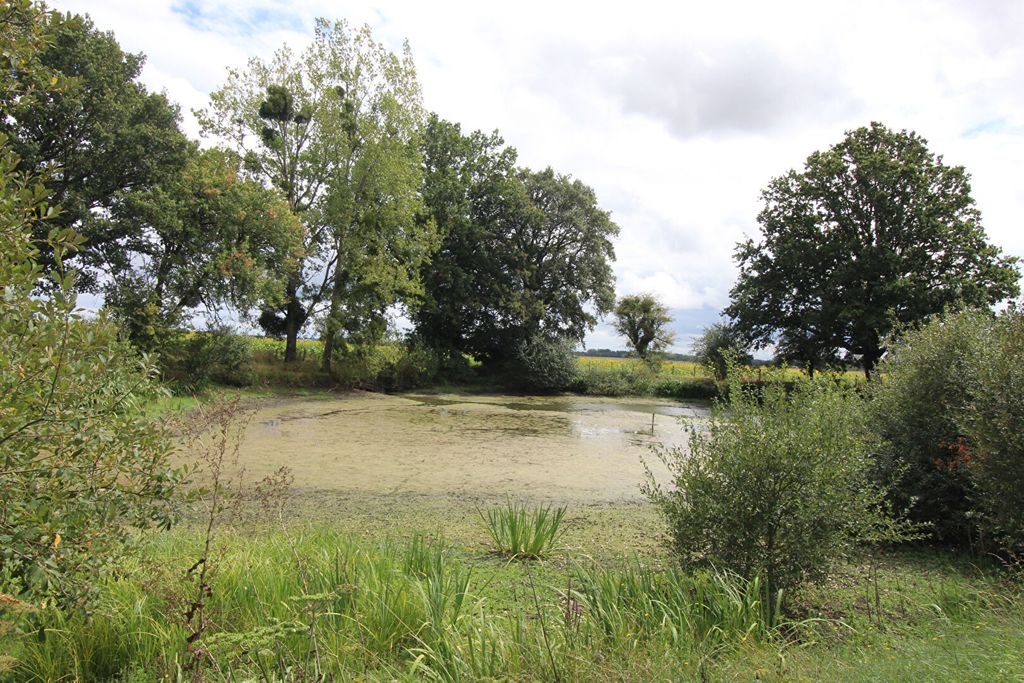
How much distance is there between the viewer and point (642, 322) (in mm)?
30438

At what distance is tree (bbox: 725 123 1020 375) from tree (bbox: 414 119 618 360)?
7197 millimetres

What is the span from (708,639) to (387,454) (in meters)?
7.44

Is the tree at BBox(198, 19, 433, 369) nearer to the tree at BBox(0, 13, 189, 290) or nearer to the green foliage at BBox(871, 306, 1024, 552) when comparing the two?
the tree at BBox(0, 13, 189, 290)

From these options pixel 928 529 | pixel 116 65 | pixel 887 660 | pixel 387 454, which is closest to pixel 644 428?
pixel 387 454

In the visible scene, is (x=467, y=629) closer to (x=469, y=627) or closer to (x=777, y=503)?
(x=469, y=627)

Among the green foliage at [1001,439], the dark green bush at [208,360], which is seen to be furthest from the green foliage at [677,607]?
the dark green bush at [208,360]

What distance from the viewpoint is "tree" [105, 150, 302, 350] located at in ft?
49.4

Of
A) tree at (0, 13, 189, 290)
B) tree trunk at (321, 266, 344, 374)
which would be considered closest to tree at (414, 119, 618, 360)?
tree trunk at (321, 266, 344, 374)

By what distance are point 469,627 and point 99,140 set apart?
17286mm

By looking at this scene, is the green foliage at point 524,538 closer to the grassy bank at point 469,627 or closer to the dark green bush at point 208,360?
the grassy bank at point 469,627

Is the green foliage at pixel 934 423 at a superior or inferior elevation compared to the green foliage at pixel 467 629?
superior

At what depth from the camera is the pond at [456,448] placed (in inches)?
305

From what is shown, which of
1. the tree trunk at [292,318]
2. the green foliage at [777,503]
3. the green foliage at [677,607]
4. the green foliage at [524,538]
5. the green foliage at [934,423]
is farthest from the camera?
the tree trunk at [292,318]

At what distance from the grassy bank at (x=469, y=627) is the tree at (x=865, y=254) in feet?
64.0
